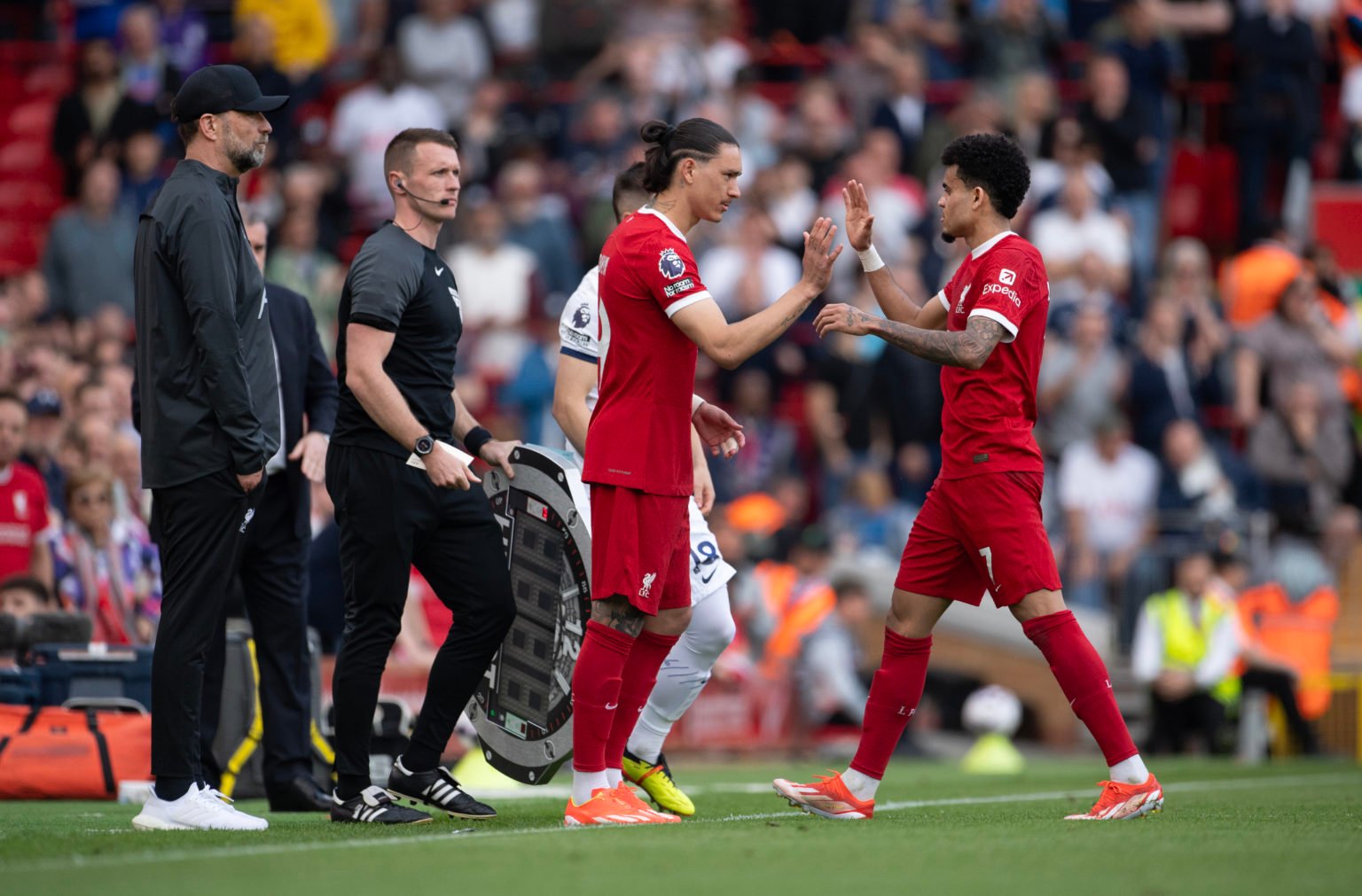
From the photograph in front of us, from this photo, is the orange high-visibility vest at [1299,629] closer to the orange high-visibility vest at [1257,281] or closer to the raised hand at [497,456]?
the orange high-visibility vest at [1257,281]

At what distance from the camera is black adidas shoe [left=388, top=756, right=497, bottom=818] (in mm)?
7262

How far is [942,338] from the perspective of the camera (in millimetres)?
6711

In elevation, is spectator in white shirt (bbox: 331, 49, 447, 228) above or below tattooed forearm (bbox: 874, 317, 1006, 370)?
above

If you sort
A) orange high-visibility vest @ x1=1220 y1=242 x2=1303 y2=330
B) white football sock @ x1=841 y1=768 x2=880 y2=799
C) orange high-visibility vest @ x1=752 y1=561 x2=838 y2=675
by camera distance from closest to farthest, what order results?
white football sock @ x1=841 y1=768 x2=880 y2=799 < orange high-visibility vest @ x1=752 y1=561 x2=838 y2=675 < orange high-visibility vest @ x1=1220 y1=242 x2=1303 y2=330

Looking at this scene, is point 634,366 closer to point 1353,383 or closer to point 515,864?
point 515,864

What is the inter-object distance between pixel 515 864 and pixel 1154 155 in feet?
47.2

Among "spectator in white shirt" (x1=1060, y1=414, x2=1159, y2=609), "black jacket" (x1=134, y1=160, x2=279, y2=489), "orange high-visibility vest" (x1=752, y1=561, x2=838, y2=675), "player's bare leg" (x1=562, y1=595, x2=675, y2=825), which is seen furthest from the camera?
"spectator in white shirt" (x1=1060, y1=414, x2=1159, y2=609)

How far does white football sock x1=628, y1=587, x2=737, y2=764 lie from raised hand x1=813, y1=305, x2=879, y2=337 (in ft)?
5.11

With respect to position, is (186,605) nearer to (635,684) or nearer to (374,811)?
(374,811)

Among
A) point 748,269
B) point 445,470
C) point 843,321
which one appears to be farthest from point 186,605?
point 748,269

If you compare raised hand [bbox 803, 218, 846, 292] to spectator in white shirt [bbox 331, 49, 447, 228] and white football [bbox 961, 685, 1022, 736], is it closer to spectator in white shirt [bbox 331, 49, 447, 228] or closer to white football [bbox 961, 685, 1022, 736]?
white football [bbox 961, 685, 1022, 736]

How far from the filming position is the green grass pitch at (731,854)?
518 cm

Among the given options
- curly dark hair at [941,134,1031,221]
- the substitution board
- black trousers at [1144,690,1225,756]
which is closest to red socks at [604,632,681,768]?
the substitution board

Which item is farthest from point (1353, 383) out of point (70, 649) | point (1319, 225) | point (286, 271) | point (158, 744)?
point (158, 744)
